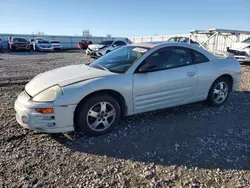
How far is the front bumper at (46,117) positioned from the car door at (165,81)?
1161 mm

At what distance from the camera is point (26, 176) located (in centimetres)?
250

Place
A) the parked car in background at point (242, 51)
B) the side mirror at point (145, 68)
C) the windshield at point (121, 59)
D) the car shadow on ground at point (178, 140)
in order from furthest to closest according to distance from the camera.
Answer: the parked car in background at point (242, 51) → the windshield at point (121, 59) → the side mirror at point (145, 68) → the car shadow on ground at point (178, 140)

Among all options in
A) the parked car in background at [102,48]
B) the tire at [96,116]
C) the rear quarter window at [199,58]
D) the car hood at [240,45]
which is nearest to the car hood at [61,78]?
the tire at [96,116]

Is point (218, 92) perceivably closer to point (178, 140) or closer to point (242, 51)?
point (178, 140)

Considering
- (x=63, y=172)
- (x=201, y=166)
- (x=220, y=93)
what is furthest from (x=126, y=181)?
(x=220, y=93)

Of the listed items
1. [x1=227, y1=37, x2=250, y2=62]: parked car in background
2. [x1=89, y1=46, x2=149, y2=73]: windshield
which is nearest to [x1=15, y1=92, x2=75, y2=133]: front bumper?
[x1=89, y1=46, x2=149, y2=73]: windshield

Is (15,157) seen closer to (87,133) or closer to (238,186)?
(87,133)

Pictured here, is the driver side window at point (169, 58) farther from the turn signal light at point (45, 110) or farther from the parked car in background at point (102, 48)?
the parked car in background at point (102, 48)

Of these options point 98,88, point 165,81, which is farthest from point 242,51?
point 98,88

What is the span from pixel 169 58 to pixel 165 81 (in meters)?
0.53

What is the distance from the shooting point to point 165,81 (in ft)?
12.5

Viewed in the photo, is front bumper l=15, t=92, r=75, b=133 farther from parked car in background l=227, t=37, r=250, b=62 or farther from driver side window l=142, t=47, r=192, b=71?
parked car in background l=227, t=37, r=250, b=62

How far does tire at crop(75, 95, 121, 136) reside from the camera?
323cm

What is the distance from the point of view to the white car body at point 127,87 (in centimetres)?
306
